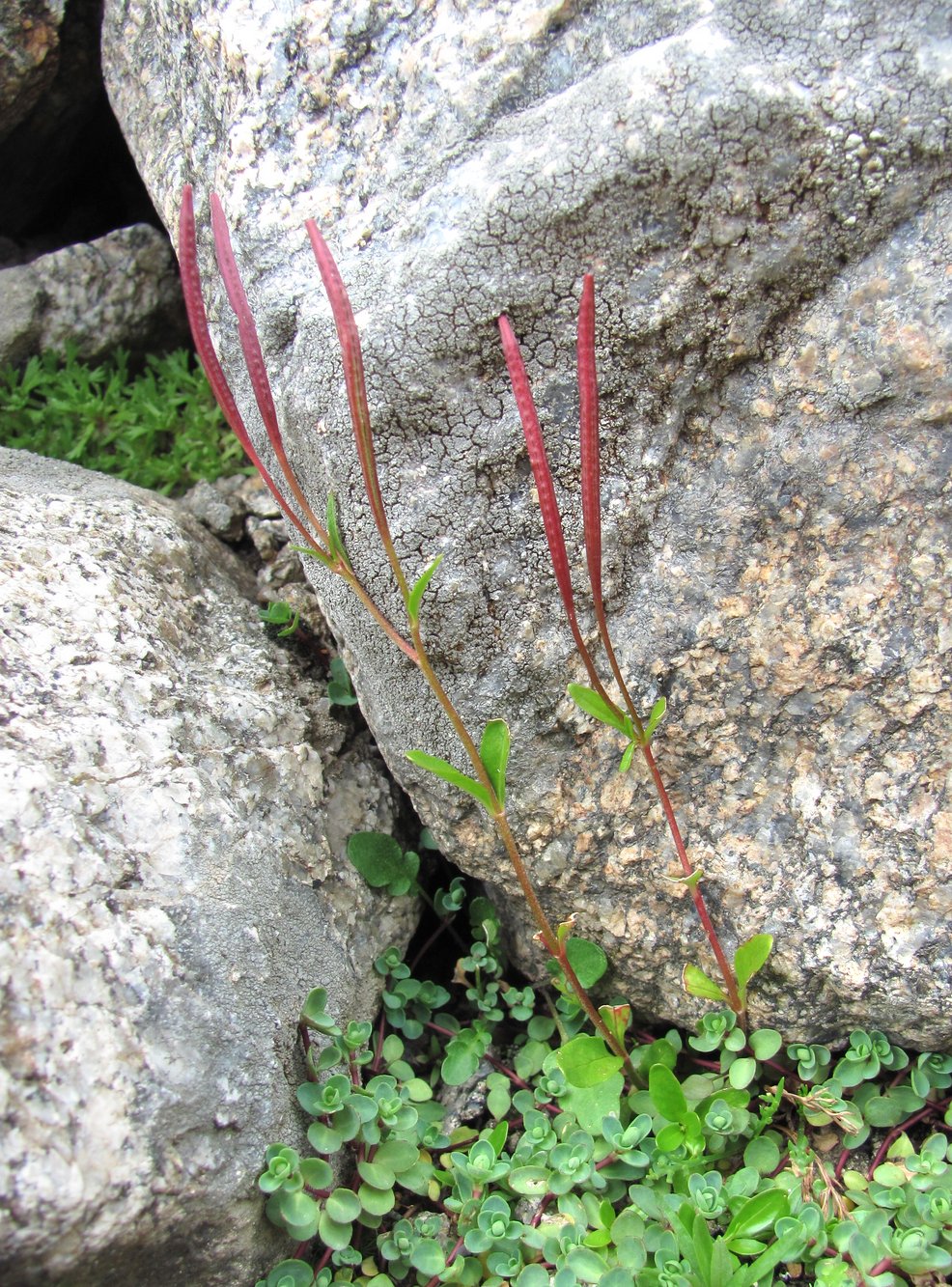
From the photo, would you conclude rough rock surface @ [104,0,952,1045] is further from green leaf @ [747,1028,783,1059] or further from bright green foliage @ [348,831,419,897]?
bright green foliage @ [348,831,419,897]

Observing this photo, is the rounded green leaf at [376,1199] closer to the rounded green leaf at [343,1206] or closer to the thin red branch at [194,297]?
the rounded green leaf at [343,1206]

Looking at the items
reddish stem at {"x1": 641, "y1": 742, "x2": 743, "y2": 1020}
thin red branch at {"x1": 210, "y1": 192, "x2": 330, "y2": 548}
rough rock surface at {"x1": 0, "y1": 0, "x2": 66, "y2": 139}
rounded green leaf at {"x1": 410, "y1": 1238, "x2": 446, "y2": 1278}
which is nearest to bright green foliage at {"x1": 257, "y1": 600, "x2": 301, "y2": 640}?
thin red branch at {"x1": 210, "y1": 192, "x2": 330, "y2": 548}

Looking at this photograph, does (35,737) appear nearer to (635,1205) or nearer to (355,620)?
(355,620)

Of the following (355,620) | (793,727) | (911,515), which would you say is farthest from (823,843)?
(355,620)

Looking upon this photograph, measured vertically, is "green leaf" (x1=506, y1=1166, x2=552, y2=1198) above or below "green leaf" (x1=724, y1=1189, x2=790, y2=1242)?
above

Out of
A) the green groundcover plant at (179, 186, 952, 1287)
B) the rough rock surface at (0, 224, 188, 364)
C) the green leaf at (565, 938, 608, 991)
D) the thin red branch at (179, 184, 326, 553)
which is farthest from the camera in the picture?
the rough rock surface at (0, 224, 188, 364)

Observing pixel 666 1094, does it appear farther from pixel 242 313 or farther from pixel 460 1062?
pixel 242 313
